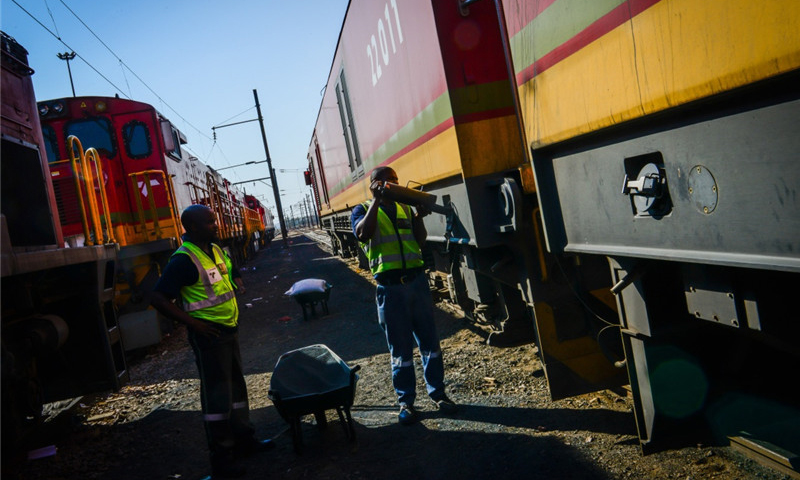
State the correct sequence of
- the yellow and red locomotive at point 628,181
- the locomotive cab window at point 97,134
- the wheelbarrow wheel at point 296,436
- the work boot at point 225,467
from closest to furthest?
the yellow and red locomotive at point 628,181, the work boot at point 225,467, the wheelbarrow wheel at point 296,436, the locomotive cab window at point 97,134

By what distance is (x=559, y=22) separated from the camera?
7.43 ft

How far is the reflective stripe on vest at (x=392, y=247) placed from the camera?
162 inches

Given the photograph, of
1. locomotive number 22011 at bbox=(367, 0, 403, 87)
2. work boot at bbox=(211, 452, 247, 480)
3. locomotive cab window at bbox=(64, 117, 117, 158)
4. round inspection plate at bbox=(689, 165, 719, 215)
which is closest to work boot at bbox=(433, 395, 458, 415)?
work boot at bbox=(211, 452, 247, 480)

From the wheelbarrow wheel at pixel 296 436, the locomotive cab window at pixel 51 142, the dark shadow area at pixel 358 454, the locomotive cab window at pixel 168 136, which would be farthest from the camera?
the locomotive cab window at pixel 168 136

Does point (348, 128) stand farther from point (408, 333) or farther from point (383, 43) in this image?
point (408, 333)

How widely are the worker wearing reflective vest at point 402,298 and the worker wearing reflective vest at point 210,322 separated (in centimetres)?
111

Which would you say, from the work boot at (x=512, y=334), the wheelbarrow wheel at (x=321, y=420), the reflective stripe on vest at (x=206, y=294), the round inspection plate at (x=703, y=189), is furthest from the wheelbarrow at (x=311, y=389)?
the round inspection plate at (x=703, y=189)

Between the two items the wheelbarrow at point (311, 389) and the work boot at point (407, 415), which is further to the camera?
the work boot at point (407, 415)

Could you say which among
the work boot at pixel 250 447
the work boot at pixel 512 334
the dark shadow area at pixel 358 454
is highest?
the work boot at pixel 512 334

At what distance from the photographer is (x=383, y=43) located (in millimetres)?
5219

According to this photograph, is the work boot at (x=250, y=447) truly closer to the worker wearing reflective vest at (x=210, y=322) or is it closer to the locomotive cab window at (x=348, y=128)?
the worker wearing reflective vest at (x=210, y=322)

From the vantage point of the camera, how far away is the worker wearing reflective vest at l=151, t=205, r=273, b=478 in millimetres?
3646

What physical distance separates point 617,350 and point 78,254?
4242 mm

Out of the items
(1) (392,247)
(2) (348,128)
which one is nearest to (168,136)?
(2) (348,128)
